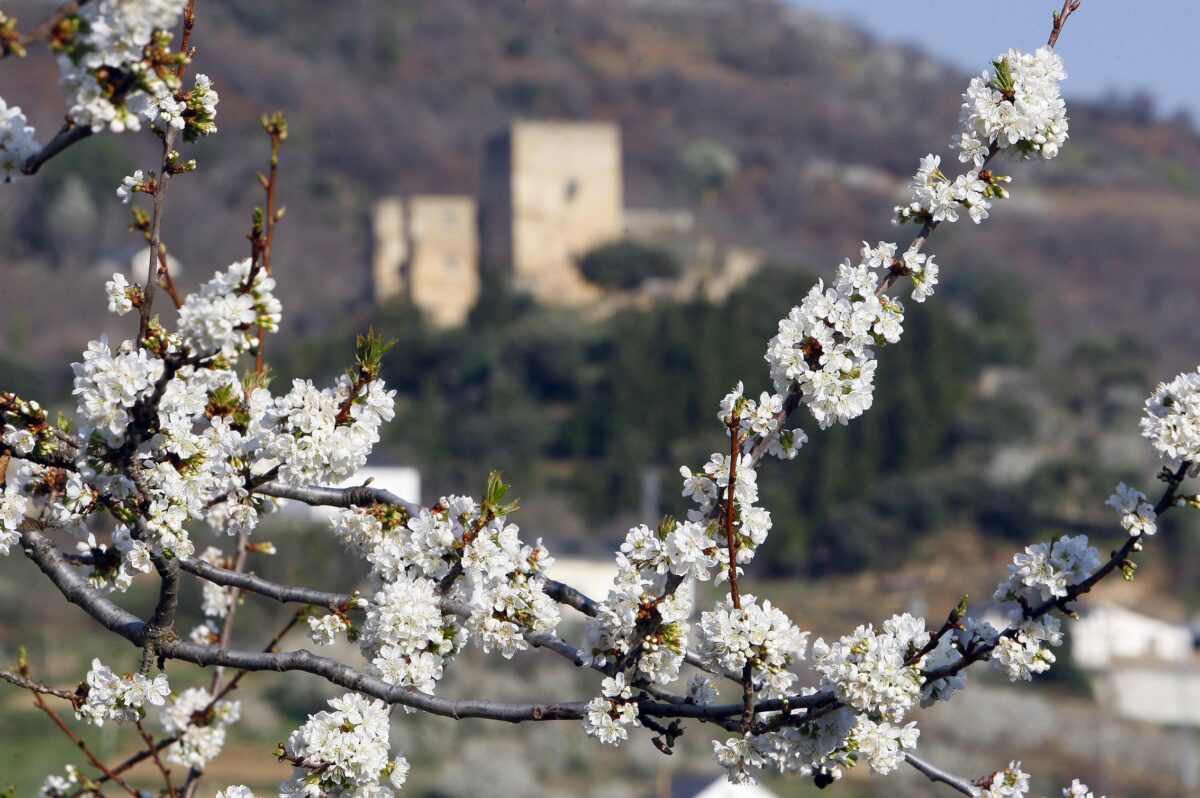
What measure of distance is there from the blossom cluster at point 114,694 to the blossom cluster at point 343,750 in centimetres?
33

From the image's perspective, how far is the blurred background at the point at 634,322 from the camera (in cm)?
2655

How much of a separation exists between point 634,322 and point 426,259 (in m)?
10.4

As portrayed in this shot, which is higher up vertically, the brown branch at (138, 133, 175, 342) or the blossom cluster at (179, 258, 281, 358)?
the brown branch at (138, 133, 175, 342)

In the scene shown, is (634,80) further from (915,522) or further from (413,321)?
(915,522)

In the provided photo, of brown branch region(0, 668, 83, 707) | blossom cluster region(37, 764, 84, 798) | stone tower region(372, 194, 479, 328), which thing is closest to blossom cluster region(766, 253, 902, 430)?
brown branch region(0, 668, 83, 707)

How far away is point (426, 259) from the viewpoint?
53.3m

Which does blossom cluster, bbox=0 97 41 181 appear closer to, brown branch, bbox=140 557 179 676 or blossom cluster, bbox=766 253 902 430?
brown branch, bbox=140 557 179 676

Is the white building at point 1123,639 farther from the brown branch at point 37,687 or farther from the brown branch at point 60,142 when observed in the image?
the brown branch at point 60,142

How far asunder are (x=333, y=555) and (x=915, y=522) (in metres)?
15.0

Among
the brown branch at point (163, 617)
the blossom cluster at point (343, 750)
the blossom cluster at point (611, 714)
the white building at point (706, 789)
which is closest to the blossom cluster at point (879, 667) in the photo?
the blossom cluster at point (611, 714)

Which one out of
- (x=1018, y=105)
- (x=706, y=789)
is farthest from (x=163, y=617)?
(x=706, y=789)

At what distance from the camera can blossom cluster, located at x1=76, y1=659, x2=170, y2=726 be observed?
9.26 feet

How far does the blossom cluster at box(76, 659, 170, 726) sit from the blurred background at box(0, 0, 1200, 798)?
15829 millimetres

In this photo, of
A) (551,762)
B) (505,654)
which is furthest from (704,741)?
(505,654)
